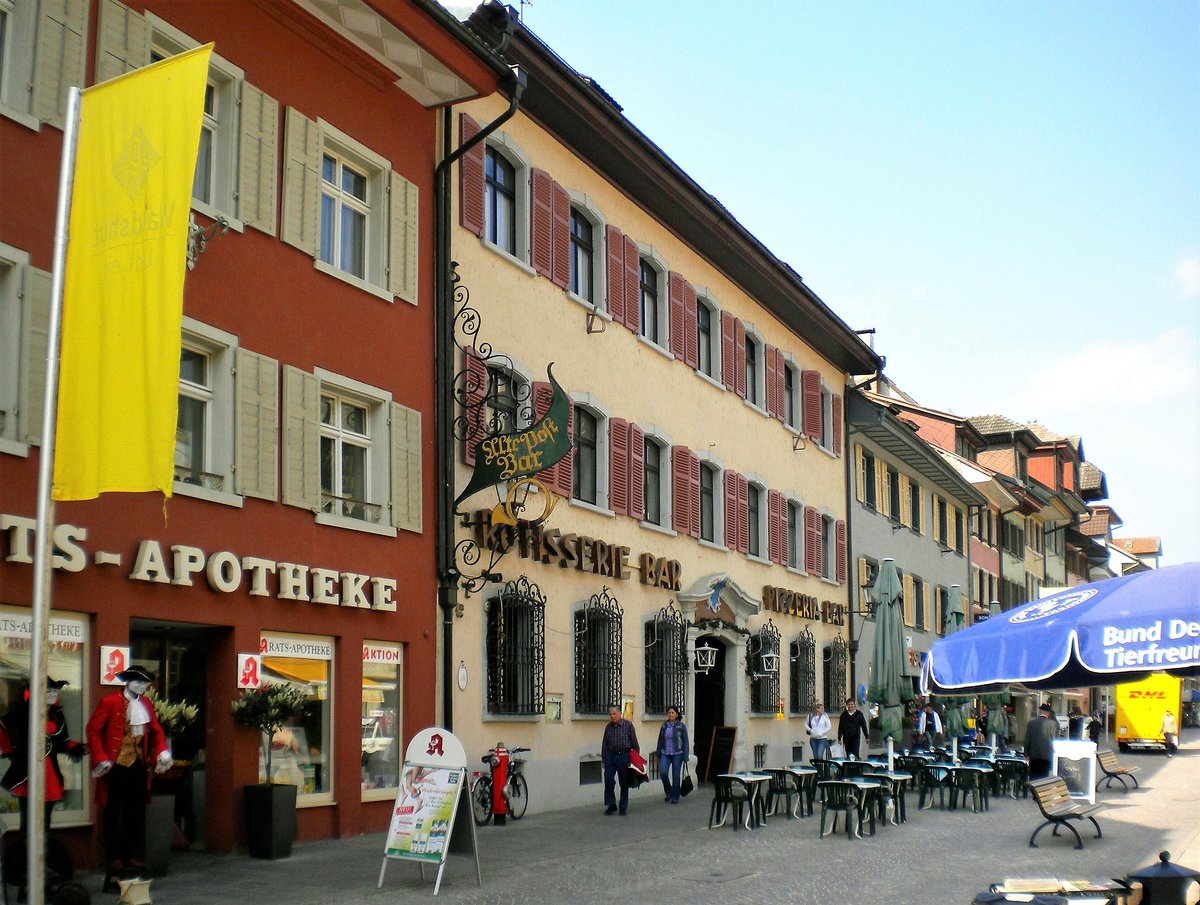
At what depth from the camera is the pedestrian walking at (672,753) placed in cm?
2355

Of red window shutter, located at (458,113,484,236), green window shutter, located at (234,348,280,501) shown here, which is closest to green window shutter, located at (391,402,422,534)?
green window shutter, located at (234,348,280,501)

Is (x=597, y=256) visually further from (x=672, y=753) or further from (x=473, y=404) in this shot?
(x=672, y=753)

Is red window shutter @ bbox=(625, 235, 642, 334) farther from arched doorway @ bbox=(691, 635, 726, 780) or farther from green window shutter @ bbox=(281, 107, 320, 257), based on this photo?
green window shutter @ bbox=(281, 107, 320, 257)

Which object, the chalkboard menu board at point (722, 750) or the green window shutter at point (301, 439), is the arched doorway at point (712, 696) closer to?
the chalkboard menu board at point (722, 750)

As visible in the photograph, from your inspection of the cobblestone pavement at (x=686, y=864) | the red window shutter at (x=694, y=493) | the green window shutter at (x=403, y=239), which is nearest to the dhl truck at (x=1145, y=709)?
the red window shutter at (x=694, y=493)

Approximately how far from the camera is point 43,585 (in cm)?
934

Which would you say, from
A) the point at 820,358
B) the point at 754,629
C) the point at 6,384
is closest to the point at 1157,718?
the point at 820,358

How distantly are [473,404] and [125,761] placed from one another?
8.13 m

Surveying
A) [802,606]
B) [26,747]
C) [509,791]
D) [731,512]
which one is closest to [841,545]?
[802,606]

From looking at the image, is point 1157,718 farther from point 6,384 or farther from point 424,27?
point 6,384

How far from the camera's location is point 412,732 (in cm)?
1809

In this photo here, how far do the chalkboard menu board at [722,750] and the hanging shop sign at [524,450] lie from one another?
10086mm

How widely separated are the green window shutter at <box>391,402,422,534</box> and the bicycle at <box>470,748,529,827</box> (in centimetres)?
328

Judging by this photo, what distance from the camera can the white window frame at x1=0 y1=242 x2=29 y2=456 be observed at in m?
12.8
